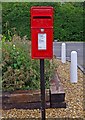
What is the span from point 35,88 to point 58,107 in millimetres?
684

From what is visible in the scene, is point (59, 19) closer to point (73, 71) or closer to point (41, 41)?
point (73, 71)

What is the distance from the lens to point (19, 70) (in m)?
6.96

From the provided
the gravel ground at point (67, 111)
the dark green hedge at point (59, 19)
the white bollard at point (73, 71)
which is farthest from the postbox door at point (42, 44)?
the dark green hedge at point (59, 19)

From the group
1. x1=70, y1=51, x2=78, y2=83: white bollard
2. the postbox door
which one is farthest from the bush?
the postbox door

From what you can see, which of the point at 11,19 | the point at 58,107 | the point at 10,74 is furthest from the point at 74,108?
the point at 11,19

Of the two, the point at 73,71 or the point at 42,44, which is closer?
the point at 42,44

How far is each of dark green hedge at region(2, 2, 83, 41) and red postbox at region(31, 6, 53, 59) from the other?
1596cm

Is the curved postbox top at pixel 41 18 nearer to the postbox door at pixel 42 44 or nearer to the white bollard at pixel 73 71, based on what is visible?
the postbox door at pixel 42 44

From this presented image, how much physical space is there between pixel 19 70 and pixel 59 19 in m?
15.5

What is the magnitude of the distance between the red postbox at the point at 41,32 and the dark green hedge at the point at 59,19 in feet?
52.4

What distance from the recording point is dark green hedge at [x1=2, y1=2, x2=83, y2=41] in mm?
21375

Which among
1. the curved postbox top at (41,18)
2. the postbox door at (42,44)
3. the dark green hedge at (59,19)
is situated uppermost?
the curved postbox top at (41,18)

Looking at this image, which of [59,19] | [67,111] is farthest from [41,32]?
[59,19]

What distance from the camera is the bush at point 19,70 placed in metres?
6.79
